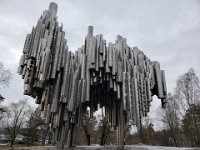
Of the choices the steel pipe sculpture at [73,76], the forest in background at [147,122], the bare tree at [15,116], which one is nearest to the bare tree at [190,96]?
the forest in background at [147,122]

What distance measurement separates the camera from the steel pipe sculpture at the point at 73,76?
10.9 m

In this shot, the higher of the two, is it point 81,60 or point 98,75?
point 81,60

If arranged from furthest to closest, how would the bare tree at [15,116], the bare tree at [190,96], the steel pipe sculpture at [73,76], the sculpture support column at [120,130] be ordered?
the bare tree at [15,116], the bare tree at [190,96], the sculpture support column at [120,130], the steel pipe sculpture at [73,76]

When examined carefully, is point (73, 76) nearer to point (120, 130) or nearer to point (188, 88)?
point (120, 130)

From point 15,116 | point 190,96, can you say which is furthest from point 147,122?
point 15,116

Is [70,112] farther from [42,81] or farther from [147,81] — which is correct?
[147,81]

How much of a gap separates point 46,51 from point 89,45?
291cm

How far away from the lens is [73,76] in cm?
1165

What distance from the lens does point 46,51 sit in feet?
35.4

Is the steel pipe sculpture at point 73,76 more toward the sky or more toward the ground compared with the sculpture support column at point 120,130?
more toward the sky

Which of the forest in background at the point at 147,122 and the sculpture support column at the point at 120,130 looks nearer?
the sculpture support column at the point at 120,130

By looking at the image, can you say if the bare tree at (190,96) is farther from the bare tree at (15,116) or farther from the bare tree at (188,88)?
the bare tree at (15,116)

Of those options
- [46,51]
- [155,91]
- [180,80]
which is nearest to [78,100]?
[46,51]

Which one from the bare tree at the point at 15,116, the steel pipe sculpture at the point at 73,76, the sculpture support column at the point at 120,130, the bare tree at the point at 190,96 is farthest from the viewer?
the bare tree at the point at 15,116
